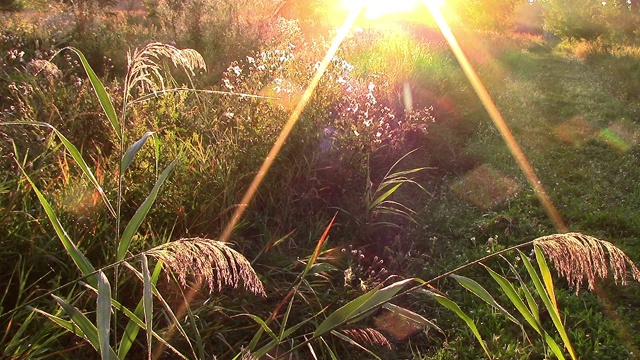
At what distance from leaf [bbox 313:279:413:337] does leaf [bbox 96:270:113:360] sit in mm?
631

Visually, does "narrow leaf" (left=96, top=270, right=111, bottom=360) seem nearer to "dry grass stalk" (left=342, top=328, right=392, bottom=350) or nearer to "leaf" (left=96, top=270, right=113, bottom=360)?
"leaf" (left=96, top=270, right=113, bottom=360)

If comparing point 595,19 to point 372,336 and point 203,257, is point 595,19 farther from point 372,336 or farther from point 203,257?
point 203,257

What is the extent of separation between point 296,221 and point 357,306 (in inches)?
81.4

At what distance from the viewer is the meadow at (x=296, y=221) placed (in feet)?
4.65

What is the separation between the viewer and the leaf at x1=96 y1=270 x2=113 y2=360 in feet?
2.94

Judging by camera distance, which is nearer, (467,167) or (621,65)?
(467,167)

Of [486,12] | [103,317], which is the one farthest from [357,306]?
[486,12]

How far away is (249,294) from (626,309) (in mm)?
2277

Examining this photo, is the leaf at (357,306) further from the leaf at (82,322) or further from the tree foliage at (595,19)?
the tree foliage at (595,19)

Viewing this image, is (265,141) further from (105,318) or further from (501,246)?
(105,318)

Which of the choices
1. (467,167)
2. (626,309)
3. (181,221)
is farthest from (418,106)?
(181,221)

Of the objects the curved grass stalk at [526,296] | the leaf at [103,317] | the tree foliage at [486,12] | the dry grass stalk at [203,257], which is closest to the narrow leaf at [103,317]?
the leaf at [103,317]

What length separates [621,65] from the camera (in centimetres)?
1252

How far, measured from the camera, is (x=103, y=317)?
3.06ft
